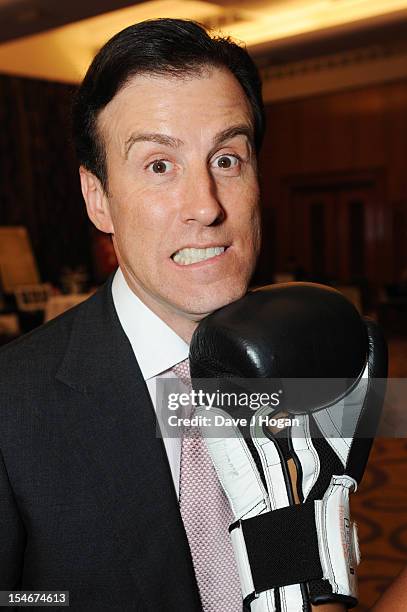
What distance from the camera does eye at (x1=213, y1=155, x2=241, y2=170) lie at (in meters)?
1.09

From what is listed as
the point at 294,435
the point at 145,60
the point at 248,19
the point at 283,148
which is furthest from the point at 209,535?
the point at 283,148

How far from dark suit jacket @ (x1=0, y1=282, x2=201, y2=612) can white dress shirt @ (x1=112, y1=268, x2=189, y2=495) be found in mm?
27

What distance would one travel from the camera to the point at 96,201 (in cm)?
123

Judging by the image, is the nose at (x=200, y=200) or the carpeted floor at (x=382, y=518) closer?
the nose at (x=200, y=200)

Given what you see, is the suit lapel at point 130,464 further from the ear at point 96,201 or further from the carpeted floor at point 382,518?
the carpeted floor at point 382,518

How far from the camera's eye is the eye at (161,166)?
106 cm

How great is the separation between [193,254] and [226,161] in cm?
15

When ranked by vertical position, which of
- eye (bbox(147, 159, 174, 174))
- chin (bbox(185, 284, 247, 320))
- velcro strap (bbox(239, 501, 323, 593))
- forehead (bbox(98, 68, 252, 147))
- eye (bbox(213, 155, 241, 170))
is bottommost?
velcro strap (bbox(239, 501, 323, 593))

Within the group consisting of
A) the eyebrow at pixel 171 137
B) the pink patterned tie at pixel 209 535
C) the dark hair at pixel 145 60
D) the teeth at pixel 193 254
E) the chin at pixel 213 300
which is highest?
the dark hair at pixel 145 60

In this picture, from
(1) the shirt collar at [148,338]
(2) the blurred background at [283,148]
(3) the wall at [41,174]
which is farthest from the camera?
(3) the wall at [41,174]

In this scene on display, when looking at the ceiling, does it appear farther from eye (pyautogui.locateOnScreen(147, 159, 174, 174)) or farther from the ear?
eye (pyautogui.locateOnScreen(147, 159, 174, 174))

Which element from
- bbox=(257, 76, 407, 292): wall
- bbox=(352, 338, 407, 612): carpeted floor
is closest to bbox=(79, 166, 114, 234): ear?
bbox=(352, 338, 407, 612): carpeted floor

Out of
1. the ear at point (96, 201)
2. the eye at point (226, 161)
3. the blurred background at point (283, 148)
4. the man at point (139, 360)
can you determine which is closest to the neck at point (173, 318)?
the man at point (139, 360)

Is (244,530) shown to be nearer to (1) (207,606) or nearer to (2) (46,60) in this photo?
(1) (207,606)
